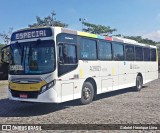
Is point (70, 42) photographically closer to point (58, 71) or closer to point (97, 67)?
point (58, 71)

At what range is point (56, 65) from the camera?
999 cm

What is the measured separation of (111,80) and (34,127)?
6.97 meters

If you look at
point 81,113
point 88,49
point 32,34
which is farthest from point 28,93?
point 88,49

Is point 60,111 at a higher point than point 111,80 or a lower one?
lower

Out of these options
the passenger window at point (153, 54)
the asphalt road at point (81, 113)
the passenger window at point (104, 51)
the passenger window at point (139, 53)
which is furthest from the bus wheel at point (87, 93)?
the passenger window at point (153, 54)

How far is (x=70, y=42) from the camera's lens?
11031 millimetres

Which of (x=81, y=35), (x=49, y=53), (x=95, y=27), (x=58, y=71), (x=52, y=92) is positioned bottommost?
(x=52, y=92)

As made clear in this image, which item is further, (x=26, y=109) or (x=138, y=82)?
(x=138, y=82)

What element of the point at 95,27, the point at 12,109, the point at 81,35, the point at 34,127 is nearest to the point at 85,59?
the point at 81,35

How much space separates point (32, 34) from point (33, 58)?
3.21ft

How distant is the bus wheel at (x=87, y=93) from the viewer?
11863 millimetres

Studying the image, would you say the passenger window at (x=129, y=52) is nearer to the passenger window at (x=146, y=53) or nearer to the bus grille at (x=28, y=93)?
the passenger window at (x=146, y=53)

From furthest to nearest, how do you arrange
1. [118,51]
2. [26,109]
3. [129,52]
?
[129,52]
[118,51]
[26,109]

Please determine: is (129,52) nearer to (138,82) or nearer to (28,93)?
(138,82)
